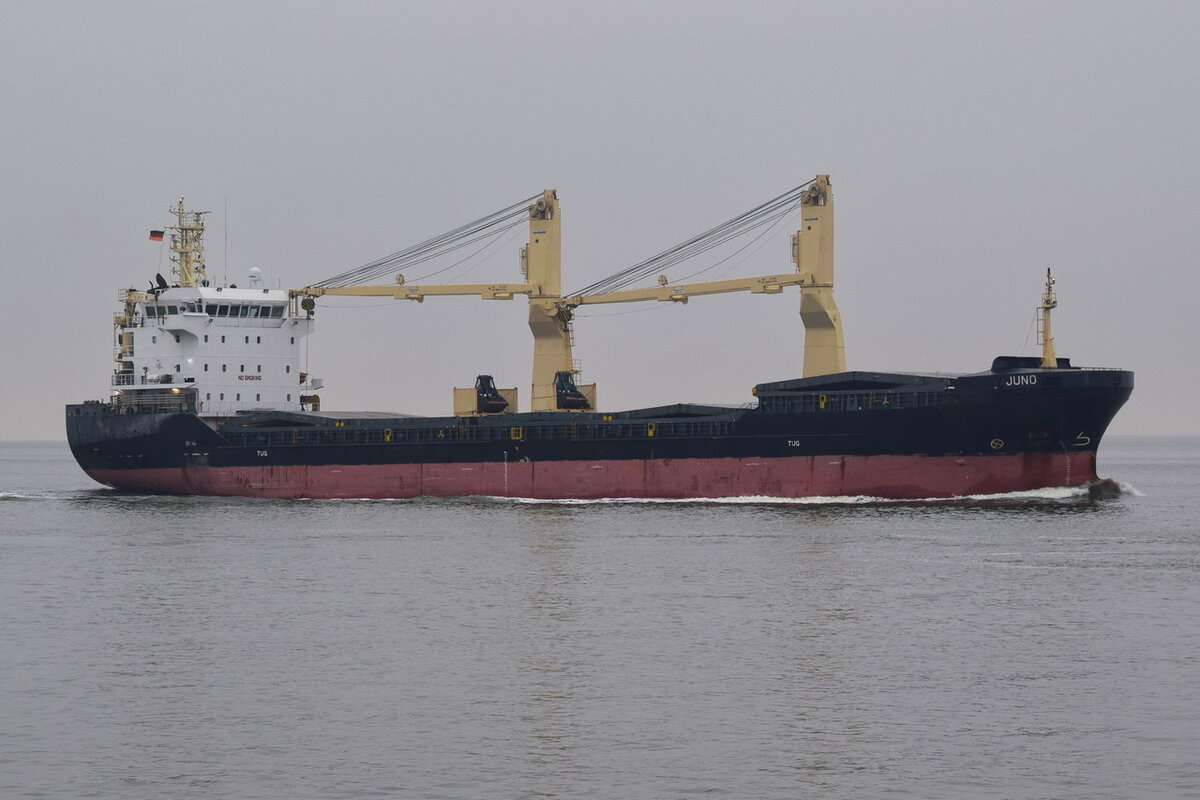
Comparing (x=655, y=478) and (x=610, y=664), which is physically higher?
(x=655, y=478)

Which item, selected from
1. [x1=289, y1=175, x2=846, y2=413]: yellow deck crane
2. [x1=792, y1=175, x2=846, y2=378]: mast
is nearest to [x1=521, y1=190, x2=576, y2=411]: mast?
[x1=289, y1=175, x2=846, y2=413]: yellow deck crane

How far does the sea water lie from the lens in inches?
651

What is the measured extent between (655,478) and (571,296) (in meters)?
10.5

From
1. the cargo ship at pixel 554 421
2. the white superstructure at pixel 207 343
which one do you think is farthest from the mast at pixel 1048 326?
the white superstructure at pixel 207 343

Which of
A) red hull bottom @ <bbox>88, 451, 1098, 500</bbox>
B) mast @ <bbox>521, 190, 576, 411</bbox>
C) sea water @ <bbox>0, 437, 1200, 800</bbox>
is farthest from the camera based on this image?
mast @ <bbox>521, 190, 576, 411</bbox>

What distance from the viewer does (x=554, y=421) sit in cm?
4903

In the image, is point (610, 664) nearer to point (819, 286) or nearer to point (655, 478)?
point (655, 478)

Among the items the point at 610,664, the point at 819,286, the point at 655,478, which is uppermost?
the point at 819,286

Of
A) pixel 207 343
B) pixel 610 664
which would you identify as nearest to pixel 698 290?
pixel 207 343

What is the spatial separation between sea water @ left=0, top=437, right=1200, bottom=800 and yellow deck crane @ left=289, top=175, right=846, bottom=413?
11578mm

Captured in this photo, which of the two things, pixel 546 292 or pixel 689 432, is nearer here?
pixel 689 432

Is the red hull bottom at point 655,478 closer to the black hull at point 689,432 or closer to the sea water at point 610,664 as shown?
the black hull at point 689,432

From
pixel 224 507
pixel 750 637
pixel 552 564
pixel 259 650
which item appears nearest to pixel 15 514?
pixel 224 507

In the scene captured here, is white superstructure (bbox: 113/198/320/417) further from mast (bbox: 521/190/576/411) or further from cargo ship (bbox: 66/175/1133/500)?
mast (bbox: 521/190/576/411)
